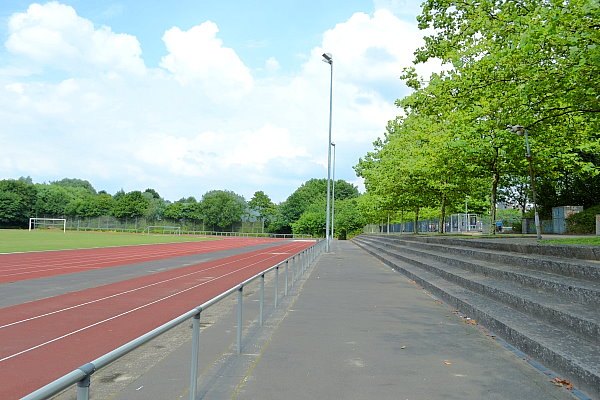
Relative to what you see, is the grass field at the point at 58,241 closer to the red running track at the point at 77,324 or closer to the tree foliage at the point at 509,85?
the red running track at the point at 77,324

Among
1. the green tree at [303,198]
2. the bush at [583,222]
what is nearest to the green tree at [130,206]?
the green tree at [303,198]

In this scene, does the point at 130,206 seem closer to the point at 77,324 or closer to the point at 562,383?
the point at 77,324

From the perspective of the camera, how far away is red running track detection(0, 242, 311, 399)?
560 centimetres

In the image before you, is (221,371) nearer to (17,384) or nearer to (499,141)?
(17,384)

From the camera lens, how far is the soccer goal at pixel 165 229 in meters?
91.1

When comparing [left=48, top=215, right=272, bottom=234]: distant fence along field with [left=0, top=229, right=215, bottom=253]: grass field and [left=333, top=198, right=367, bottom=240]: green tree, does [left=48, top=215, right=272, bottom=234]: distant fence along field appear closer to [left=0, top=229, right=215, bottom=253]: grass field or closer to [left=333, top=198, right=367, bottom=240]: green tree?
[left=333, top=198, right=367, bottom=240]: green tree

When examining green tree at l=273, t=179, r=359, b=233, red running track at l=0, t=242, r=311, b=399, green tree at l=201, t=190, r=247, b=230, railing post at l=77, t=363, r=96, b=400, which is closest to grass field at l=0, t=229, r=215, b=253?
red running track at l=0, t=242, r=311, b=399

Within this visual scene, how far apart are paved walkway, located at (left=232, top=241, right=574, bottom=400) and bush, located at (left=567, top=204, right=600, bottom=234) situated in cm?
1893

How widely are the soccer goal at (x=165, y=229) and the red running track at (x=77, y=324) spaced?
261 ft

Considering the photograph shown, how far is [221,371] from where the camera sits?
5.26 meters

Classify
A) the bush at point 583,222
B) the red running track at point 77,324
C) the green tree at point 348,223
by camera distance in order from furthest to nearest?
1. the green tree at point 348,223
2. the bush at point 583,222
3. the red running track at point 77,324

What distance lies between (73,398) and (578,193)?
37419 millimetres

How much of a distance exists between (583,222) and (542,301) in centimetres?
→ 2138

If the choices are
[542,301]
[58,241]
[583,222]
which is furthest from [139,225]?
[542,301]
